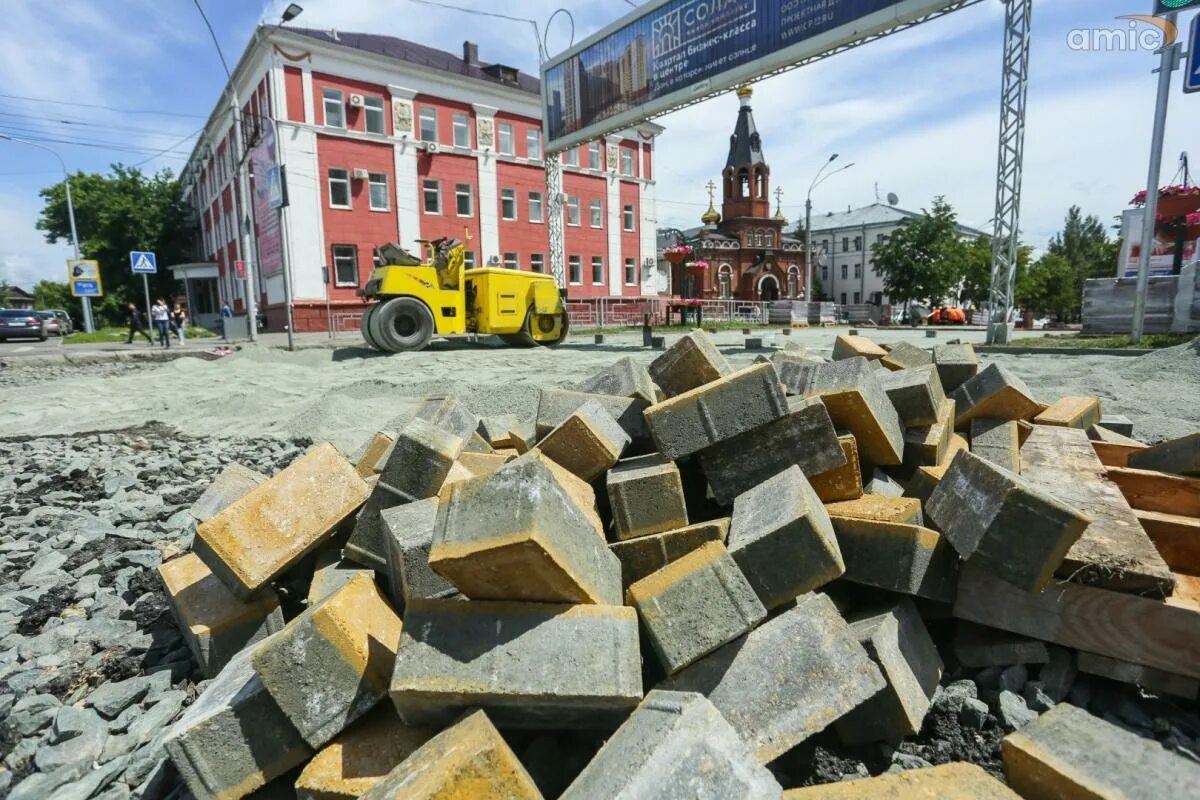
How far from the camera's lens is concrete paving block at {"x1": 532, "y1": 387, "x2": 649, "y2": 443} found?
9.57 ft

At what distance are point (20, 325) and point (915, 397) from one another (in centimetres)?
3312

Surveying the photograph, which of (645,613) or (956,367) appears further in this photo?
(956,367)

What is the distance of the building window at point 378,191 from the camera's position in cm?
2591

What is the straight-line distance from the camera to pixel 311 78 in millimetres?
23953

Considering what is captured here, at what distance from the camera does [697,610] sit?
1.76m

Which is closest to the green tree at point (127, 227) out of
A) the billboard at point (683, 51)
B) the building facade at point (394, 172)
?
the building facade at point (394, 172)

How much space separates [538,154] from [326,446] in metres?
31.7

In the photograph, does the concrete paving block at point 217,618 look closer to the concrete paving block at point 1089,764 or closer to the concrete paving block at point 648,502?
the concrete paving block at point 648,502

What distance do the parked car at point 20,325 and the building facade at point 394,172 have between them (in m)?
8.32

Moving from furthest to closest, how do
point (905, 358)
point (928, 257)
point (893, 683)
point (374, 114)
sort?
point (928, 257) → point (374, 114) → point (905, 358) → point (893, 683)

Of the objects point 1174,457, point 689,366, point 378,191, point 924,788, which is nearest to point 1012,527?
point 924,788

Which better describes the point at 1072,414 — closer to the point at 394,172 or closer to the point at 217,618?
the point at 217,618

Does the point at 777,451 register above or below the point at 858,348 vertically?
below

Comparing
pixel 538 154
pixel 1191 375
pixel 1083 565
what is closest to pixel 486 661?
pixel 1083 565
